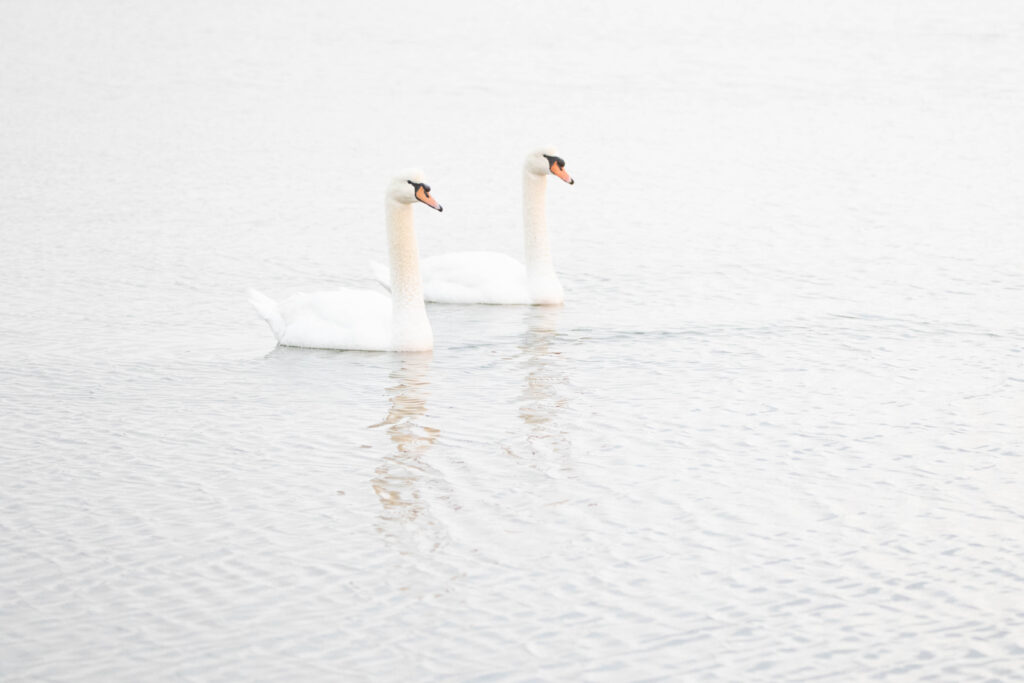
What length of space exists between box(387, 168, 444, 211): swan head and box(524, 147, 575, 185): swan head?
2134mm

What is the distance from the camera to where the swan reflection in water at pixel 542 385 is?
9.02m

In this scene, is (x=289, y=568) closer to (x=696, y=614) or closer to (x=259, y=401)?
(x=696, y=614)

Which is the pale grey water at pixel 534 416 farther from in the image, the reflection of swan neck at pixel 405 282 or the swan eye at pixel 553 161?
the swan eye at pixel 553 161

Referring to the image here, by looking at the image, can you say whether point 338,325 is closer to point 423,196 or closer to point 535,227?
point 423,196

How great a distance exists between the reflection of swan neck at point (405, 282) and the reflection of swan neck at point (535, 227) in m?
1.67

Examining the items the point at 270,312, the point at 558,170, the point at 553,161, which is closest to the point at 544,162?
the point at 553,161

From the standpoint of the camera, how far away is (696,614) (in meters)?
6.45

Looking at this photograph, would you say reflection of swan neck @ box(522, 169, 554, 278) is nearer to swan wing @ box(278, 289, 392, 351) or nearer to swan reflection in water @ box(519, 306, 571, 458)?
swan reflection in water @ box(519, 306, 571, 458)

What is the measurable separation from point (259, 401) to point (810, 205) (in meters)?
8.46

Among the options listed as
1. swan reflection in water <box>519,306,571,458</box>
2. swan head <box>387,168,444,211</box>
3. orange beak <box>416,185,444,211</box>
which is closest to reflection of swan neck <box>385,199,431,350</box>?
swan head <box>387,168,444,211</box>

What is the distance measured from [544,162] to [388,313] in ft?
8.18

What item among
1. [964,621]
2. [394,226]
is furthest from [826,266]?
[964,621]

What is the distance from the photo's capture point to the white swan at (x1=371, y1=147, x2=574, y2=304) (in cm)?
1280

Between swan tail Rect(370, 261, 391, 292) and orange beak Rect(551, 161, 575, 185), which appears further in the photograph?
swan tail Rect(370, 261, 391, 292)
